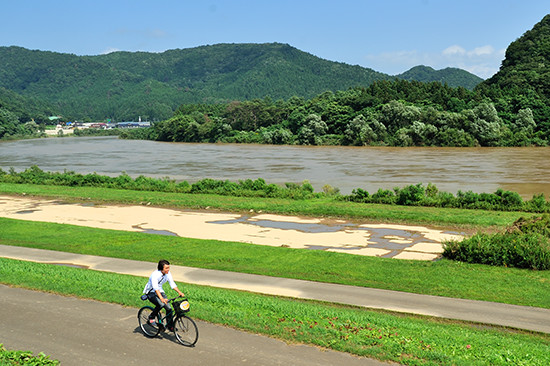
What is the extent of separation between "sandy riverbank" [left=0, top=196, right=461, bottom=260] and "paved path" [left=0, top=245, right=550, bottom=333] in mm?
6095

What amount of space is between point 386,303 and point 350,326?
320cm

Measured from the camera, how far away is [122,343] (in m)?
11.5

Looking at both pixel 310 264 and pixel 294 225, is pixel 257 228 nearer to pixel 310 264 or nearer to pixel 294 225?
pixel 294 225

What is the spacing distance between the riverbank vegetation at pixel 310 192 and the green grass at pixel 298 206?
1.05 metres

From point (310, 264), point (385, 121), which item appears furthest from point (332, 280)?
point (385, 121)

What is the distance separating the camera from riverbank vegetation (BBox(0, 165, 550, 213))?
3294 cm

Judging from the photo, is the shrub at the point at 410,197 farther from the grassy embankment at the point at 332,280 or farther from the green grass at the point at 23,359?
the green grass at the point at 23,359

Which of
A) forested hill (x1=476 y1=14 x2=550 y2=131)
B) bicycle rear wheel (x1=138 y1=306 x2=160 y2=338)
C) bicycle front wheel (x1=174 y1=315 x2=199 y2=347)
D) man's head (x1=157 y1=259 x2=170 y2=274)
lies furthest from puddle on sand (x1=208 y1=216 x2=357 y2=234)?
forested hill (x1=476 y1=14 x2=550 y2=131)

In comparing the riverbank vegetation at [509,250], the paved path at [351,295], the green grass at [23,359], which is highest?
the green grass at [23,359]

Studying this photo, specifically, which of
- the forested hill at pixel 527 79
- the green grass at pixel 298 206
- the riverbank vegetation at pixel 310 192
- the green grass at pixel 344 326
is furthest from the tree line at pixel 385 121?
the green grass at pixel 344 326

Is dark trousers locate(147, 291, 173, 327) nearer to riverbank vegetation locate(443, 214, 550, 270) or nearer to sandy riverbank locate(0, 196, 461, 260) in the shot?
riverbank vegetation locate(443, 214, 550, 270)

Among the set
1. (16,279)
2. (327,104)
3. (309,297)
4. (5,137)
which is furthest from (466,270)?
(5,137)

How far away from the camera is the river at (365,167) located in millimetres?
50141

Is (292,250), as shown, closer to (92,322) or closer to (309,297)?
(309,297)
